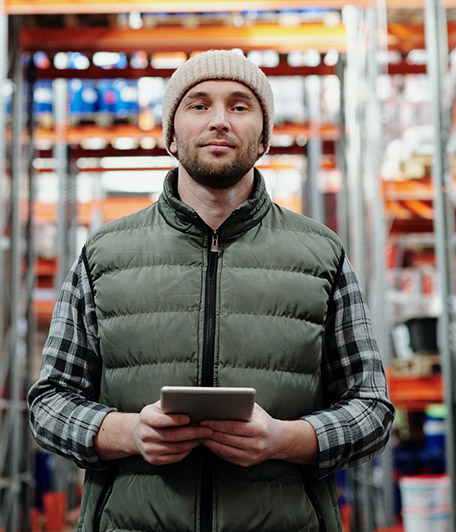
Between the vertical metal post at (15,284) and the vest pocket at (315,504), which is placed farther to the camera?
the vertical metal post at (15,284)

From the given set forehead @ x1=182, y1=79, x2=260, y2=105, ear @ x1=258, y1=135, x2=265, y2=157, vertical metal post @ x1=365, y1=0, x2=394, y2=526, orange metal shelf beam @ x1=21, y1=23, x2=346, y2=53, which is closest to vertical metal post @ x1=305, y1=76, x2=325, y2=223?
orange metal shelf beam @ x1=21, y1=23, x2=346, y2=53

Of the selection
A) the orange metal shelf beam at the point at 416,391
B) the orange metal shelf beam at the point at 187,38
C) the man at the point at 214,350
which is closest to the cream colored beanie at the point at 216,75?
the man at the point at 214,350

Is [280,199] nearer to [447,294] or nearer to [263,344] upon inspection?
[447,294]

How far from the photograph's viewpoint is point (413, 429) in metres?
7.07

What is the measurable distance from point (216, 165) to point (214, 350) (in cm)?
42

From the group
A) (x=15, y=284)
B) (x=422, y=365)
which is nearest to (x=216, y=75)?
(x=15, y=284)

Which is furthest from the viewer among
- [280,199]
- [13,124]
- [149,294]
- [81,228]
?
[280,199]

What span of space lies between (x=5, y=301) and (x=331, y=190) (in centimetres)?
656

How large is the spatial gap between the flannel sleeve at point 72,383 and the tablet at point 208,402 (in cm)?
27

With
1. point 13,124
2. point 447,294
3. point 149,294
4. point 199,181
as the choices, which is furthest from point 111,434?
point 13,124

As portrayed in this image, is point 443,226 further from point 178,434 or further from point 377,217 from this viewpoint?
point 178,434

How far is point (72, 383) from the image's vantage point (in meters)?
1.78

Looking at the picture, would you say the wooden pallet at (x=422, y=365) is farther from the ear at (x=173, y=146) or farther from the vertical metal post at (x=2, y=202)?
the ear at (x=173, y=146)

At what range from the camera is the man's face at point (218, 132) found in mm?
1743
